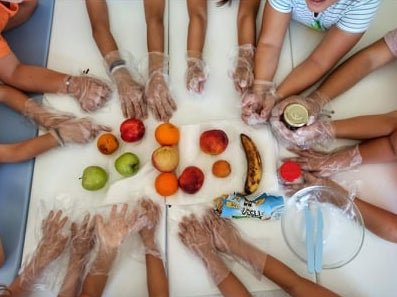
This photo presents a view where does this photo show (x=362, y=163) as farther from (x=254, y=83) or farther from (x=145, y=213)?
(x=145, y=213)

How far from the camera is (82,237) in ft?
2.94

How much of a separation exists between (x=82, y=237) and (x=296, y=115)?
0.53m

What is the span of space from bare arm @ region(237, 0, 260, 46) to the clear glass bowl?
16.3 inches

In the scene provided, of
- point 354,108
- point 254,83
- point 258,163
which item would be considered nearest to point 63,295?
point 258,163

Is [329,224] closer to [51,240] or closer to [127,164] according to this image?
[127,164]

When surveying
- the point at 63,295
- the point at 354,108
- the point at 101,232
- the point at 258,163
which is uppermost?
the point at 354,108

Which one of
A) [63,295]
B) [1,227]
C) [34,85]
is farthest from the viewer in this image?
[34,85]

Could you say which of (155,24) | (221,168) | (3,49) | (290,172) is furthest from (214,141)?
(3,49)

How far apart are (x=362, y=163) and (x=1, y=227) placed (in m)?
0.82

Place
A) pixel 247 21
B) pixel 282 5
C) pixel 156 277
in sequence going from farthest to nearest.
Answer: pixel 247 21 < pixel 282 5 < pixel 156 277

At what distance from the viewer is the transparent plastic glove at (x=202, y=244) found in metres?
0.84

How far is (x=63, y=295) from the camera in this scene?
0.83 m

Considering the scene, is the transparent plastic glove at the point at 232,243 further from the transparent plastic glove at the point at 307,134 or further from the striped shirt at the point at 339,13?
the striped shirt at the point at 339,13

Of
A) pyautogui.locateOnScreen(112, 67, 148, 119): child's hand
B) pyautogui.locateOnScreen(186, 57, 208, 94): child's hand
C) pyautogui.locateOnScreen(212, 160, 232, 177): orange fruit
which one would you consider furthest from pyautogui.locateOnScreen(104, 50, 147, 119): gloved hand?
pyautogui.locateOnScreen(212, 160, 232, 177): orange fruit
